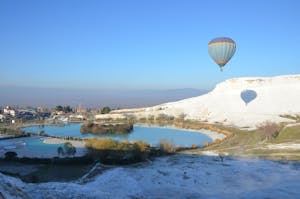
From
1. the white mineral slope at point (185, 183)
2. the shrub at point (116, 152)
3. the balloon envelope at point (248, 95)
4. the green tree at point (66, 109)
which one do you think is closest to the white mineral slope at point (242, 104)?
the balloon envelope at point (248, 95)

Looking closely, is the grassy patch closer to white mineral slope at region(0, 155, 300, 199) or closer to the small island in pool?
white mineral slope at region(0, 155, 300, 199)

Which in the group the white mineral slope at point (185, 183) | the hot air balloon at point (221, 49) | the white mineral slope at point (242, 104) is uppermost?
the hot air balloon at point (221, 49)

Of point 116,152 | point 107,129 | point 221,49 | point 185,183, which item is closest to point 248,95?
point 107,129

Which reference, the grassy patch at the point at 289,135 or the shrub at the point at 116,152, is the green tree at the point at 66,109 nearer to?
the grassy patch at the point at 289,135

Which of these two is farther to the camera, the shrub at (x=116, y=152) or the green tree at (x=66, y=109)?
the green tree at (x=66, y=109)

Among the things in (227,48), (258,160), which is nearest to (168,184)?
(258,160)

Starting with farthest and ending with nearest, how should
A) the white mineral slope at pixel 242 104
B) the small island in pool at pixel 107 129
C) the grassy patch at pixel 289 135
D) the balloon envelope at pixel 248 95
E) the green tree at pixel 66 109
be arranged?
the green tree at pixel 66 109
the balloon envelope at pixel 248 95
the white mineral slope at pixel 242 104
the small island in pool at pixel 107 129
the grassy patch at pixel 289 135

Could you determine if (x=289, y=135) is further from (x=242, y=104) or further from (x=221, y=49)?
(x=242, y=104)
